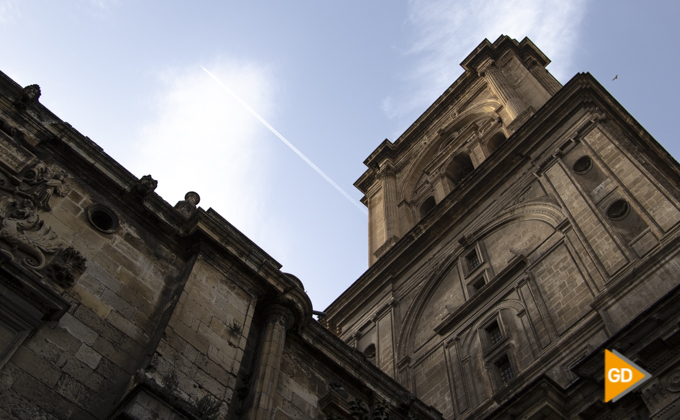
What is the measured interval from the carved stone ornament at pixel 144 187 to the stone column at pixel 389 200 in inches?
810

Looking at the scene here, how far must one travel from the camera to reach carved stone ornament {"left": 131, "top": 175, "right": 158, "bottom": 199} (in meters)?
13.3

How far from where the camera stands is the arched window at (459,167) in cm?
3784

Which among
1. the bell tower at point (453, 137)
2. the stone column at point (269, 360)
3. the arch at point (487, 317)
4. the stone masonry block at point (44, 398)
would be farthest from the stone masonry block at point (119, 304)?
the bell tower at point (453, 137)

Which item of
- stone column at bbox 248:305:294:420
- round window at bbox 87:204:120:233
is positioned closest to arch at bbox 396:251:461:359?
stone column at bbox 248:305:294:420

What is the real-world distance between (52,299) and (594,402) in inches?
402

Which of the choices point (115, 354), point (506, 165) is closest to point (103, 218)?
point (115, 354)

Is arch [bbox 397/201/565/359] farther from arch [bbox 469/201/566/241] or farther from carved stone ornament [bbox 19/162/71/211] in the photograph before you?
carved stone ornament [bbox 19/162/71/211]

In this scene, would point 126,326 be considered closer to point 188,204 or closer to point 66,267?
point 66,267

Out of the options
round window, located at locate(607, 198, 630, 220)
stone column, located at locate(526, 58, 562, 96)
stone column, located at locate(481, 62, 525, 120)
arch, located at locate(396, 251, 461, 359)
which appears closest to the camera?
round window, located at locate(607, 198, 630, 220)

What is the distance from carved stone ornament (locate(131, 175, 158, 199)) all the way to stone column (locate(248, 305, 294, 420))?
3332mm

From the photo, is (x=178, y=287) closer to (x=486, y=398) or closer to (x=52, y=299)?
(x=52, y=299)

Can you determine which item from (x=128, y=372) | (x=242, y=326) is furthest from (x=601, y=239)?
(x=128, y=372)

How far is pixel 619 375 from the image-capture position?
1329cm

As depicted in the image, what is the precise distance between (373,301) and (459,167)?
12.9 meters
